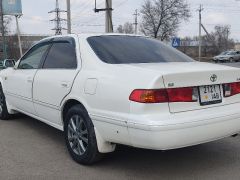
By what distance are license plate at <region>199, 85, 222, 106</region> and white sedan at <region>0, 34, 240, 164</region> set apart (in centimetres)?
1

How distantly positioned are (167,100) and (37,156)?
6.41 feet

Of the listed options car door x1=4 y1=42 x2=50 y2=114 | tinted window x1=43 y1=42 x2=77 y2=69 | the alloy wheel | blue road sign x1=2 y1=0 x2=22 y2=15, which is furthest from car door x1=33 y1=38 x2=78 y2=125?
blue road sign x1=2 y1=0 x2=22 y2=15

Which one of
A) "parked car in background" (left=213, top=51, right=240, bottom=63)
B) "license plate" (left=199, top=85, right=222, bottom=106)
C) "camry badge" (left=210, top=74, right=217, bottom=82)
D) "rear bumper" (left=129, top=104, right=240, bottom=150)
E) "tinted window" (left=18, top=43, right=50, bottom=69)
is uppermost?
"tinted window" (left=18, top=43, right=50, bottom=69)

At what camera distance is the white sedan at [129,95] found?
149 inches

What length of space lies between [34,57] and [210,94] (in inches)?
116

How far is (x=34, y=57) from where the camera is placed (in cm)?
601

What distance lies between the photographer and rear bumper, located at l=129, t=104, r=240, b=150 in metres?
3.69

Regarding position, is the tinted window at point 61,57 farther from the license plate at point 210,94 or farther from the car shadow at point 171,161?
Answer: the license plate at point 210,94

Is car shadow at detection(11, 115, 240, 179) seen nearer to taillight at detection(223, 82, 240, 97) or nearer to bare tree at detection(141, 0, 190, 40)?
taillight at detection(223, 82, 240, 97)

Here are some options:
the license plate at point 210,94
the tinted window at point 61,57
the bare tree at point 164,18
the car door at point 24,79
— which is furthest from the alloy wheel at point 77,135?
the bare tree at point 164,18

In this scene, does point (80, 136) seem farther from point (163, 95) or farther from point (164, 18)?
point (164, 18)

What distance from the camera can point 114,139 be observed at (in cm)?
404

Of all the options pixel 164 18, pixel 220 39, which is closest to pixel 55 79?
pixel 164 18

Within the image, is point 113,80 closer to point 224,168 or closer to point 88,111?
point 88,111
